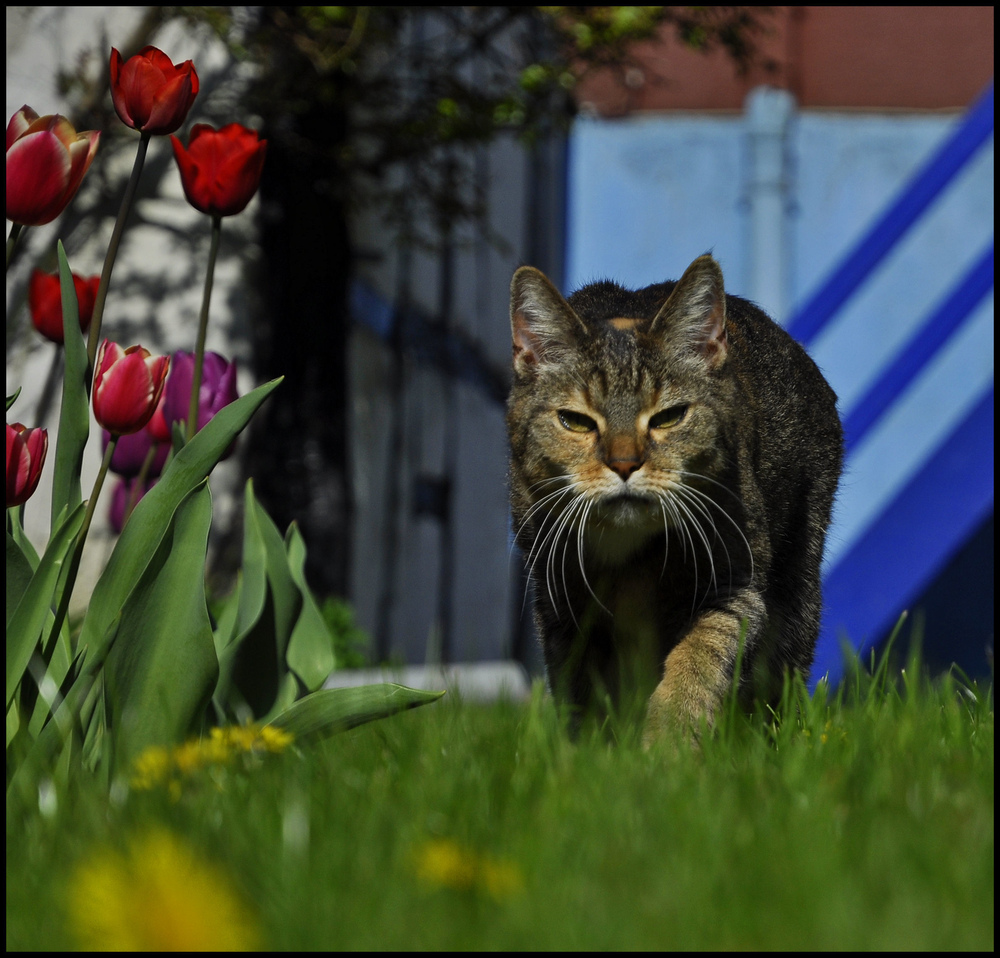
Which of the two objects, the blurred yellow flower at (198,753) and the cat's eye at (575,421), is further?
the cat's eye at (575,421)

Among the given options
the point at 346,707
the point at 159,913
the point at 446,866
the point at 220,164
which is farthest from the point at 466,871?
the point at 220,164

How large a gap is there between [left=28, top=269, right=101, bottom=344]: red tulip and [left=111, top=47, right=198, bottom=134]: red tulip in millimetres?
371

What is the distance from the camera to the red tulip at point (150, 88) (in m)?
1.63

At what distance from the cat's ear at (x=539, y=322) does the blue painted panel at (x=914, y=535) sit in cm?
223

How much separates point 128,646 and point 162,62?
909mm

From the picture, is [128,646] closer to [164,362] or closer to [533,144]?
[164,362]

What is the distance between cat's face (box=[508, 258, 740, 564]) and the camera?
84.9 inches

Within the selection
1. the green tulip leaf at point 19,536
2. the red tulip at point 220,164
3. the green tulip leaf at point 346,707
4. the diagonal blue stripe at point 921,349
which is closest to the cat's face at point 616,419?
the green tulip leaf at point 346,707

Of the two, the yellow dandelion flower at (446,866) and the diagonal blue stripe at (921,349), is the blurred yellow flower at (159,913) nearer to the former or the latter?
the yellow dandelion flower at (446,866)

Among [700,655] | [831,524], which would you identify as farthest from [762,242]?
[700,655]

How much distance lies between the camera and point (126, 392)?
1623 millimetres

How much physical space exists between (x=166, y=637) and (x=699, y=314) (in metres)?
1.32

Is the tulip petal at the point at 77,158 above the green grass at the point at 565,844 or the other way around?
above

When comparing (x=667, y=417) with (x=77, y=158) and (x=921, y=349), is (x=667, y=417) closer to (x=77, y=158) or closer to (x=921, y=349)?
(x=77, y=158)
